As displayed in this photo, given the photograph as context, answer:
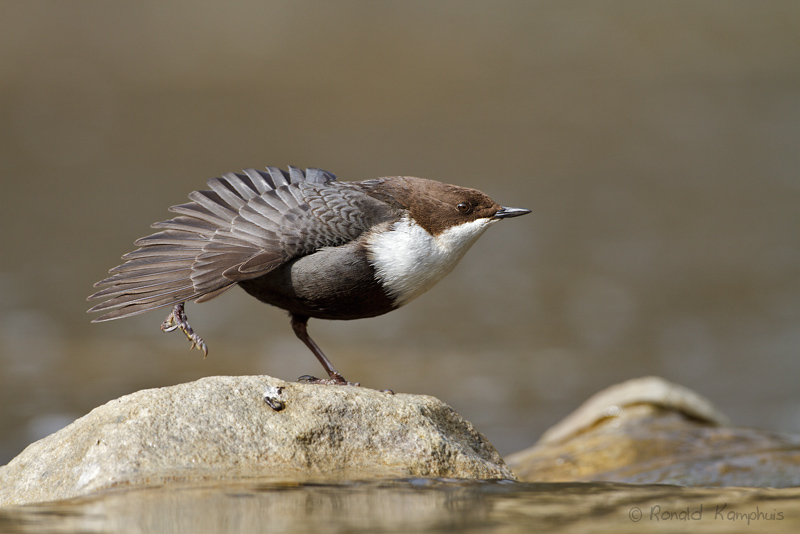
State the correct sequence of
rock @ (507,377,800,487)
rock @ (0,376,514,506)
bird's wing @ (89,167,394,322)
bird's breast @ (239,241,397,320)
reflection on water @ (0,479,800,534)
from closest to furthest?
reflection on water @ (0,479,800,534)
rock @ (0,376,514,506)
bird's wing @ (89,167,394,322)
bird's breast @ (239,241,397,320)
rock @ (507,377,800,487)

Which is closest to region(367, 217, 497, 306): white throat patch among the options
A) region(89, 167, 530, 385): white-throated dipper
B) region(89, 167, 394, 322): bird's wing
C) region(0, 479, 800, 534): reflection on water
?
region(89, 167, 530, 385): white-throated dipper

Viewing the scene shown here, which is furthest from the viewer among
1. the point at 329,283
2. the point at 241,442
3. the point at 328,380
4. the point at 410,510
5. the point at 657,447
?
the point at 657,447

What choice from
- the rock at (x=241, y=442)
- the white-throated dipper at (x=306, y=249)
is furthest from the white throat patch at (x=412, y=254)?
the rock at (x=241, y=442)

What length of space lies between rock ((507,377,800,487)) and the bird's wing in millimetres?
2244

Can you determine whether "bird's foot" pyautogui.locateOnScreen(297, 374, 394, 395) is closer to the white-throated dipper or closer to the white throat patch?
the white-throated dipper

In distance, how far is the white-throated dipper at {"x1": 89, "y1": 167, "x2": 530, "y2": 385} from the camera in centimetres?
424

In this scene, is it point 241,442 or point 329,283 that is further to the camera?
point 329,283

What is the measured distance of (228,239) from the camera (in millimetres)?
4398

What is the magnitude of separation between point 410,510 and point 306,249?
5.90 feet

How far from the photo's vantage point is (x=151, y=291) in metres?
4.21

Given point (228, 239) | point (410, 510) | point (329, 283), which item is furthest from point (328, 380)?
point (410, 510)

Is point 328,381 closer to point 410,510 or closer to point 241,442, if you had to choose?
point 241,442

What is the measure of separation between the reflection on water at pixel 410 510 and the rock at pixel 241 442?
251 millimetres

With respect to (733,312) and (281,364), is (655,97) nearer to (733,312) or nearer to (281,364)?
(733,312)
